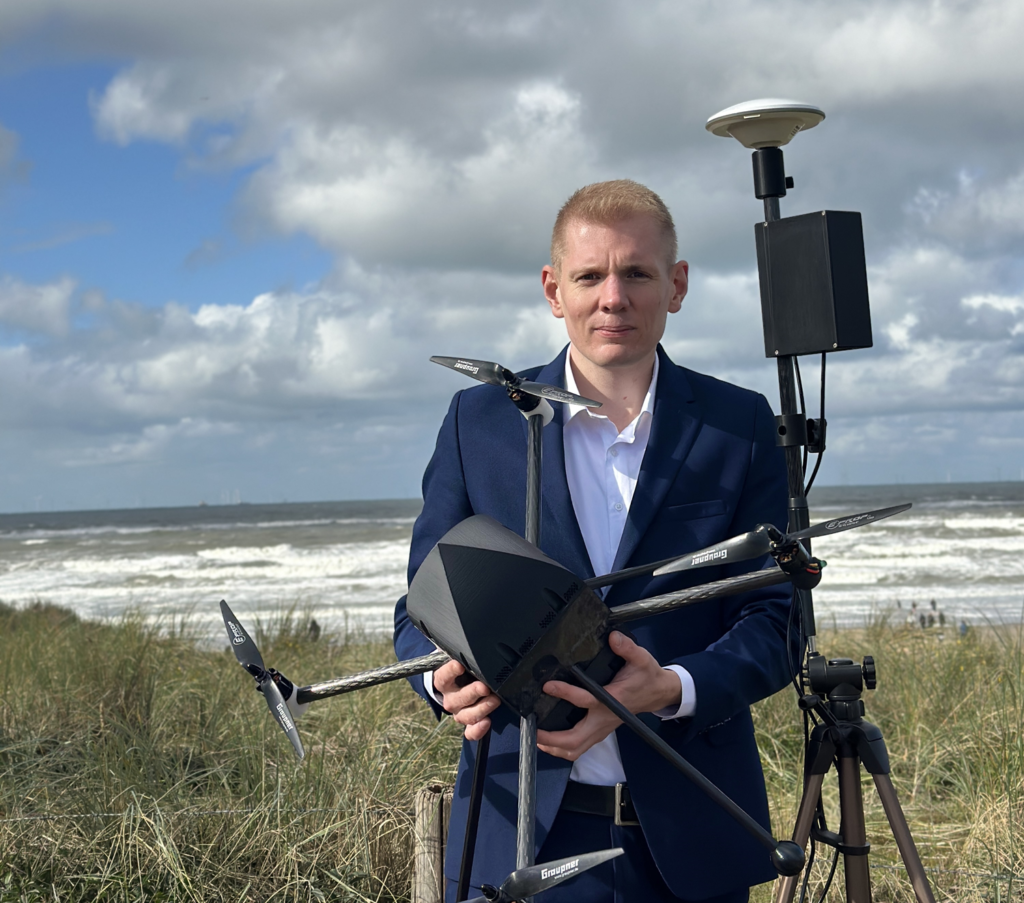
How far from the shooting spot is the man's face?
1.98 m

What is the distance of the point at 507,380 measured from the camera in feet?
6.03

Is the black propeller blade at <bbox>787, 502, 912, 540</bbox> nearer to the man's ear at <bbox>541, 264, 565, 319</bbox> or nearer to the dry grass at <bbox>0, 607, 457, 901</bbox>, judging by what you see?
the man's ear at <bbox>541, 264, 565, 319</bbox>

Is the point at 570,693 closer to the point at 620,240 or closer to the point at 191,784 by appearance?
the point at 620,240

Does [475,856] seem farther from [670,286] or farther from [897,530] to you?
[897,530]

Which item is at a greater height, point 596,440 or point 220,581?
point 596,440

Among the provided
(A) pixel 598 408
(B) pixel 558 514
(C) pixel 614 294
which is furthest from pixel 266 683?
(C) pixel 614 294

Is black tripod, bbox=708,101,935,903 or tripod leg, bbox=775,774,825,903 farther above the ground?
black tripod, bbox=708,101,935,903

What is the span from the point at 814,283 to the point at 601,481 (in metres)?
0.72


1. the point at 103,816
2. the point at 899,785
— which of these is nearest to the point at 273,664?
the point at 103,816

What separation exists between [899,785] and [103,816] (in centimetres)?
375

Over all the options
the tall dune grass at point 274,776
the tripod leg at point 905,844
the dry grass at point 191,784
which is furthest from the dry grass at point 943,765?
the dry grass at point 191,784

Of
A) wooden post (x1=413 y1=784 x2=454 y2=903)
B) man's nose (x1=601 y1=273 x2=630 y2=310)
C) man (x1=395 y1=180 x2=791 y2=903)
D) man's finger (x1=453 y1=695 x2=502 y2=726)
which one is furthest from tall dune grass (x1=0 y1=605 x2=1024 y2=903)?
man's nose (x1=601 y1=273 x2=630 y2=310)

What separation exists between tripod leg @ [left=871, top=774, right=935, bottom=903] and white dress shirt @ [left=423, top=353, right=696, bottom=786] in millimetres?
658

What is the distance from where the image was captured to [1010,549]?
26.3m
